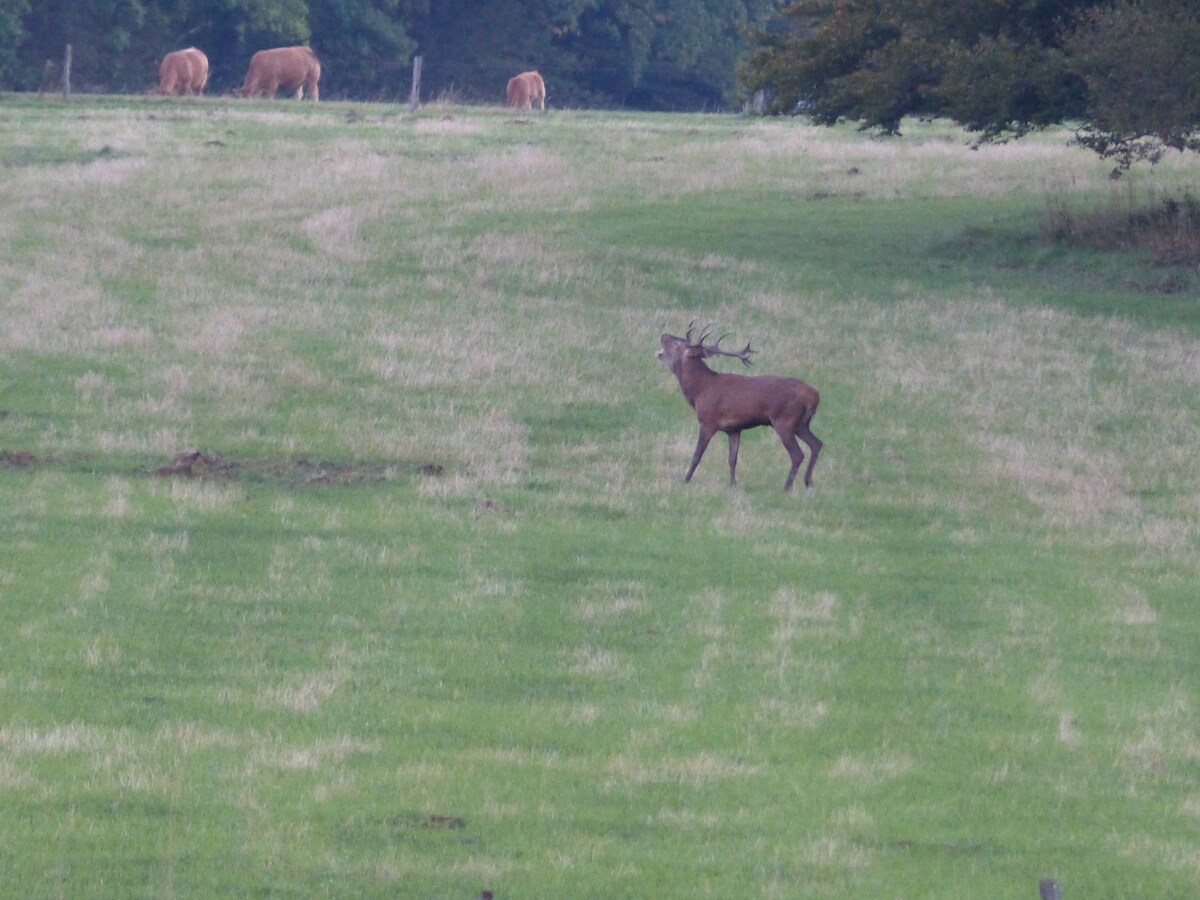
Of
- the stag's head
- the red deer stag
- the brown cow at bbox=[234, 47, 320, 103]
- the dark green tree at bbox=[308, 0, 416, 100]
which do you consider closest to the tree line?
the dark green tree at bbox=[308, 0, 416, 100]

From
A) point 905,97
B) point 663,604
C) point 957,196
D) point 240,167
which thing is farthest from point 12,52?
point 663,604

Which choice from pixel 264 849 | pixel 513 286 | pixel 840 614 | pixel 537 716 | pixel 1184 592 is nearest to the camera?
pixel 264 849

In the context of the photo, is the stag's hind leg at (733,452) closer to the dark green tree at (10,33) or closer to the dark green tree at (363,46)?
the dark green tree at (10,33)

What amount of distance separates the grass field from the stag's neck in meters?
0.81

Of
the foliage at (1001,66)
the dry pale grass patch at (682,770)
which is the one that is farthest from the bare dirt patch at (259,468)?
the foliage at (1001,66)

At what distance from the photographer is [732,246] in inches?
1062

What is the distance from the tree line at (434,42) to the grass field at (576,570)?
103 ft

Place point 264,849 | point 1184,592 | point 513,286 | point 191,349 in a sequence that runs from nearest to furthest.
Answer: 1. point 264,849
2. point 1184,592
3. point 191,349
4. point 513,286

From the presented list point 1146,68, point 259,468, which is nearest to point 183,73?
point 1146,68

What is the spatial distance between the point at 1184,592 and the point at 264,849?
6.89 m

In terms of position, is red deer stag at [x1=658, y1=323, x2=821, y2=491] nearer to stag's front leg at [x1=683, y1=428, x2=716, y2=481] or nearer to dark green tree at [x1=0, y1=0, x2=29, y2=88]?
stag's front leg at [x1=683, y1=428, x2=716, y2=481]

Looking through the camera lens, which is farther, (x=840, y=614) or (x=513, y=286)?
(x=513, y=286)

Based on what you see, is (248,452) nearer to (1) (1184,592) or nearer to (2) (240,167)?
(1) (1184,592)

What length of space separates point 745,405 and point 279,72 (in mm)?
39833
